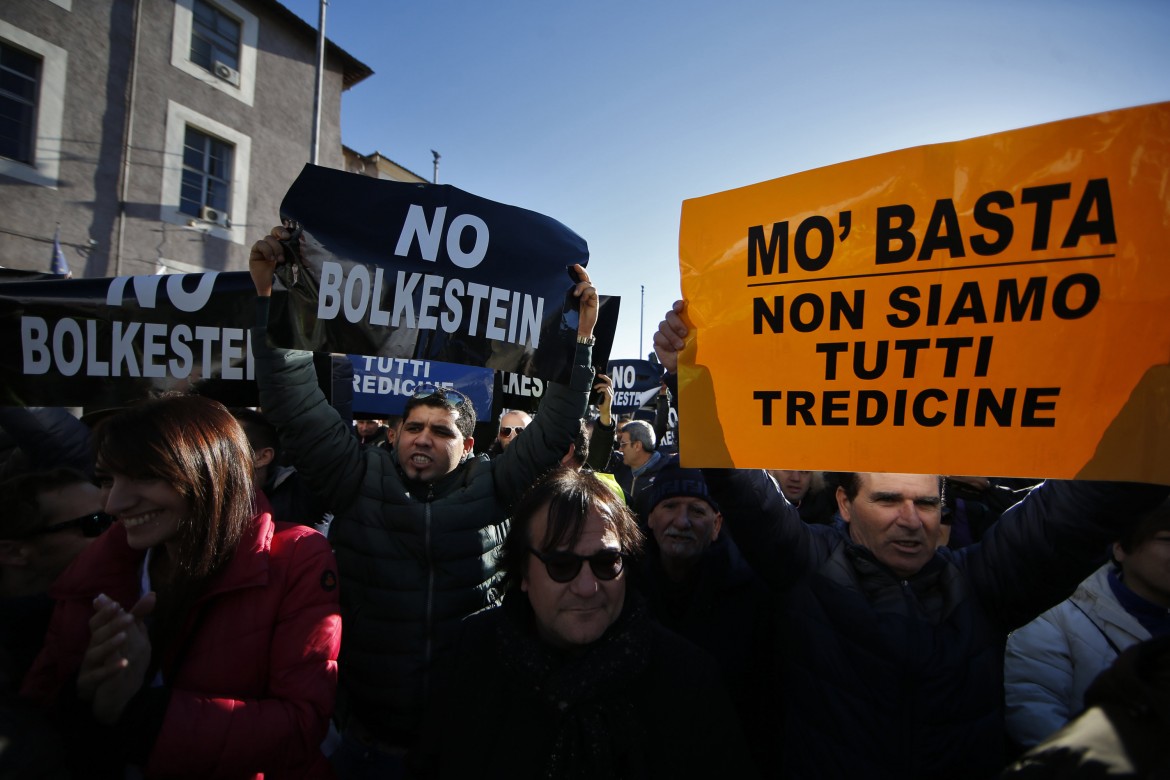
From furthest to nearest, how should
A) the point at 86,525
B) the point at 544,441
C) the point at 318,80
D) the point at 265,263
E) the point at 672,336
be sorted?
the point at 318,80 < the point at 544,441 < the point at 265,263 < the point at 86,525 < the point at 672,336

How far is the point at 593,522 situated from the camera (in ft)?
5.63

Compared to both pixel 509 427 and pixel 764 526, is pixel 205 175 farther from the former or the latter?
pixel 764 526

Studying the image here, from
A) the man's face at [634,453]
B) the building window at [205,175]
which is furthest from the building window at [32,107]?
the man's face at [634,453]

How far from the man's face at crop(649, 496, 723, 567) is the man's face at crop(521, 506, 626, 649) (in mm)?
852

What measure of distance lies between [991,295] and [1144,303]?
0.30 metres

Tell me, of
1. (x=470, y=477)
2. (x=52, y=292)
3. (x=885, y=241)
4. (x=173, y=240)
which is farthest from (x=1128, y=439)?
(x=173, y=240)

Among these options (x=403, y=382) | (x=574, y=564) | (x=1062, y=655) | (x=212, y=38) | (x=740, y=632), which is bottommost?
(x=740, y=632)

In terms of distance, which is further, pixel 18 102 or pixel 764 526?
pixel 18 102

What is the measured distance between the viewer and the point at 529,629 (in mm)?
1686

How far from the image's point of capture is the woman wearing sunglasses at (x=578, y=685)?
4.64ft

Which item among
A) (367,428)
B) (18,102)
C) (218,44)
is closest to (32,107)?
(18,102)

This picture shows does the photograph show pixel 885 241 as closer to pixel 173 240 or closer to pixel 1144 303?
pixel 1144 303

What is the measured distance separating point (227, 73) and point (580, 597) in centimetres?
1394

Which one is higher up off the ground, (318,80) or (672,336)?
(318,80)
